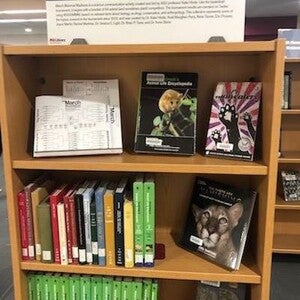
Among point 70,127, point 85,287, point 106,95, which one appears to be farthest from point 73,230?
point 106,95

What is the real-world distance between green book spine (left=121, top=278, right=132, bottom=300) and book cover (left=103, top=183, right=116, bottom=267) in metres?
0.11

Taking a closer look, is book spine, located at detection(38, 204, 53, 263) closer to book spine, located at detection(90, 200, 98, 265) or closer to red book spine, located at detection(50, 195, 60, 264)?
red book spine, located at detection(50, 195, 60, 264)

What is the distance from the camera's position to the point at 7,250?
2861 millimetres

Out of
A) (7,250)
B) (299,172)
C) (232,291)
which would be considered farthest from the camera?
(7,250)

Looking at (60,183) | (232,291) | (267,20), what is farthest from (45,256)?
(267,20)

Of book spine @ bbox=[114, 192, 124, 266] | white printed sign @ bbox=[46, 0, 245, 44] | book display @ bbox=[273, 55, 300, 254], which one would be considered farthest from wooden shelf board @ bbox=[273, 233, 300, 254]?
white printed sign @ bbox=[46, 0, 245, 44]

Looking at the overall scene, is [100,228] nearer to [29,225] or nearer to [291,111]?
[29,225]

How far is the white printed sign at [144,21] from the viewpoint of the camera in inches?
37.5

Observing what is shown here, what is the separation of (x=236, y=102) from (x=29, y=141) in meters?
0.70

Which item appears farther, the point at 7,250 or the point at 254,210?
the point at 7,250

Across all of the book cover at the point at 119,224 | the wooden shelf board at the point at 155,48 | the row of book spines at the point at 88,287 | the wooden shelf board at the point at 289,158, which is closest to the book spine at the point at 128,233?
the book cover at the point at 119,224

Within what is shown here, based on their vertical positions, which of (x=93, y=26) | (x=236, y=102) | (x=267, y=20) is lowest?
(x=236, y=102)

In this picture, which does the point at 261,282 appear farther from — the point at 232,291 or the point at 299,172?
the point at 299,172

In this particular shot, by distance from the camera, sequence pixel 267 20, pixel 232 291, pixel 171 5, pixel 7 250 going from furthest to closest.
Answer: pixel 267 20 → pixel 7 250 → pixel 232 291 → pixel 171 5
